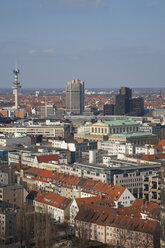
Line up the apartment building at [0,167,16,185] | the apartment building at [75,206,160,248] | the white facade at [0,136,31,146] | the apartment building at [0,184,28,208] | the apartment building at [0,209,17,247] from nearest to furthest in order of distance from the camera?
the apartment building at [75,206,160,248]
the apartment building at [0,209,17,247]
the apartment building at [0,184,28,208]
the apartment building at [0,167,16,185]
the white facade at [0,136,31,146]

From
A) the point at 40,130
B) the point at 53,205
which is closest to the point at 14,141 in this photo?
the point at 40,130

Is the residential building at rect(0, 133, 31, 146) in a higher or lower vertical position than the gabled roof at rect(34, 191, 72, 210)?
higher

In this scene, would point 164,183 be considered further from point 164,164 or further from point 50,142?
point 50,142

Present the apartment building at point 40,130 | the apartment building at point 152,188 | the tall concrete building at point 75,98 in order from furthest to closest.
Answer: the tall concrete building at point 75,98 → the apartment building at point 40,130 → the apartment building at point 152,188

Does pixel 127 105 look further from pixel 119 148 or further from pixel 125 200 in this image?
pixel 125 200

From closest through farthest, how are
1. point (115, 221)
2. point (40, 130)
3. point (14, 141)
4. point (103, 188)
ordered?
1. point (115, 221)
2. point (103, 188)
3. point (14, 141)
4. point (40, 130)

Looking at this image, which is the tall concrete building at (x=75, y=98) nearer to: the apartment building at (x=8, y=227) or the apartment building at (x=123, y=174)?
the apartment building at (x=123, y=174)

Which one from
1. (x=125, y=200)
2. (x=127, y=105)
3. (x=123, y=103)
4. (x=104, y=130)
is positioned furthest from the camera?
(x=127, y=105)

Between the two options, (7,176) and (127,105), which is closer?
(7,176)

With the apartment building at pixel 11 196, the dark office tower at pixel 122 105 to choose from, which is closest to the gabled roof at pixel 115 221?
the apartment building at pixel 11 196

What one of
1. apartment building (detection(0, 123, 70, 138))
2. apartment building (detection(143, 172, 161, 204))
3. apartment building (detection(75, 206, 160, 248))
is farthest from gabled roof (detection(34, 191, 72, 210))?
apartment building (detection(0, 123, 70, 138))

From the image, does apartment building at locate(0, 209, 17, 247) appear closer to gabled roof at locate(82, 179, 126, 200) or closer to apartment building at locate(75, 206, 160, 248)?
apartment building at locate(75, 206, 160, 248)

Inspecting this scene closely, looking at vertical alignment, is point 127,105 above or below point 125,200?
above

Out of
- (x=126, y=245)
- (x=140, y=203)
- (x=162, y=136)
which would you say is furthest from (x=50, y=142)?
(x=126, y=245)
